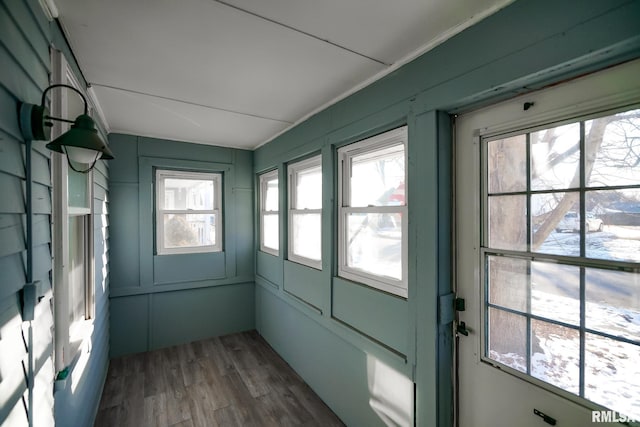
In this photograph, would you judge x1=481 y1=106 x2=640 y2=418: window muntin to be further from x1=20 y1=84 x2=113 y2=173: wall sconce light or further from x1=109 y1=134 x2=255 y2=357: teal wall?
x1=109 y1=134 x2=255 y2=357: teal wall

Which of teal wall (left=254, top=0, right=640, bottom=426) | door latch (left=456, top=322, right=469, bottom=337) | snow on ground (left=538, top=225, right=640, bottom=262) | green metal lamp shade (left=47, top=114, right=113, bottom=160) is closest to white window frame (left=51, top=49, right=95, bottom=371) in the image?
green metal lamp shade (left=47, top=114, right=113, bottom=160)

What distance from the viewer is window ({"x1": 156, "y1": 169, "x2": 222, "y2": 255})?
3.60 m

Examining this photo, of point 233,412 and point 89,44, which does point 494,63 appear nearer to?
point 89,44

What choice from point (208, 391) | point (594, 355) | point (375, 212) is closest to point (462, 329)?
point (594, 355)

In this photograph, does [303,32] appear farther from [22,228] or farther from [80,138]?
[22,228]

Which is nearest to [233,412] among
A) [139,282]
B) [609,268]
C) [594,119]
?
[139,282]

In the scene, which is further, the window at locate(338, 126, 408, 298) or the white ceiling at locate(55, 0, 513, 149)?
the window at locate(338, 126, 408, 298)

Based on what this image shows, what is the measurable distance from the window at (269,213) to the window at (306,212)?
1.39 ft

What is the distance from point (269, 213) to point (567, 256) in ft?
10.2

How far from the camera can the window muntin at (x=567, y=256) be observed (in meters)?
1.03

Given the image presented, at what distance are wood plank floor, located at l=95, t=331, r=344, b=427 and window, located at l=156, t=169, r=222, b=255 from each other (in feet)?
4.32

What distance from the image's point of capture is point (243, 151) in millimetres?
4043

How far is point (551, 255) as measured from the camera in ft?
3.98

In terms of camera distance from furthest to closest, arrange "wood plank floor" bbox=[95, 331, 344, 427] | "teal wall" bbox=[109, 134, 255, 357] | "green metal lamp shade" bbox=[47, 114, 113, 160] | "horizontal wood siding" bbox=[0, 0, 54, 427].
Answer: "teal wall" bbox=[109, 134, 255, 357]
"wood plank floor" bbox=[95, 331, 344, 427]
"green metal lamp shade" bbox=[47, 114, 113, 160]
"horizontal wood siding" bbox=[0, 0, 54, 427]
